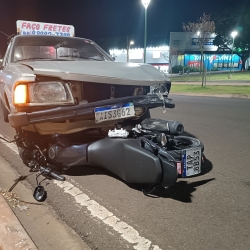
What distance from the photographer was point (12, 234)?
7.65 feet

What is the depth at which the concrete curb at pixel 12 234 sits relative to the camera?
7.16ft

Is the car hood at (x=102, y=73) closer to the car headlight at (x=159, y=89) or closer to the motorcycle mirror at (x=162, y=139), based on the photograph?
the car headlight at (x=159, y=89)

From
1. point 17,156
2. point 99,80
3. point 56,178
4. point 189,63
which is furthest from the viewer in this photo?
point 189,63

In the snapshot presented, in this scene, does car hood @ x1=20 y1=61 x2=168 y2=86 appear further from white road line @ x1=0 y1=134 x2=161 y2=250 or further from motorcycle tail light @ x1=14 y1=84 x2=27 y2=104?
white road line @ x1=0 y1=134 x2=161 y2=250

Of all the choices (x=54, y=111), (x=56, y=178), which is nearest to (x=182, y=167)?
(x=54, y=111)

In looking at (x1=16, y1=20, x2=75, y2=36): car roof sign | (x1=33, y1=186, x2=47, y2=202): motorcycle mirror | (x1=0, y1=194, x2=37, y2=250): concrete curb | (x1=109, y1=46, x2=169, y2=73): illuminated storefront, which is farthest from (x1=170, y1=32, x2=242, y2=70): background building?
(x1=0, y1=194, x2=37, y2=250): concrete curb

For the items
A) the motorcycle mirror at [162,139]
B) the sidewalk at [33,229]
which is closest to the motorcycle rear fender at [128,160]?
the motorcycle mirror at [162,139]

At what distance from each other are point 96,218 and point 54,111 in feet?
3.82

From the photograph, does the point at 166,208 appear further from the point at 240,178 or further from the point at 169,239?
the point at 240,178

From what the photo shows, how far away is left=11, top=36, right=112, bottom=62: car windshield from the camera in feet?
14.0

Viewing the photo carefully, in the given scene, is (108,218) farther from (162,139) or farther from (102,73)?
(102,73)

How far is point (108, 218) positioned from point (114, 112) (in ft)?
3.60

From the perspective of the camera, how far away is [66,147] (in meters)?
3.06

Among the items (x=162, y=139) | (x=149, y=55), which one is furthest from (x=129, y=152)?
(x=149, y=55)
